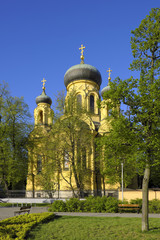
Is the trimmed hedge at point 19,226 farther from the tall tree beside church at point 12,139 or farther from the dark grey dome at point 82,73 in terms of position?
the dark grey dome at point 82,73

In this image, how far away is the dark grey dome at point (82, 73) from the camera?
34969 mm

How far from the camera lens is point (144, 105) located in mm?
8836

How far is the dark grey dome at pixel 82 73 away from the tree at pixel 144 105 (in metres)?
25.4

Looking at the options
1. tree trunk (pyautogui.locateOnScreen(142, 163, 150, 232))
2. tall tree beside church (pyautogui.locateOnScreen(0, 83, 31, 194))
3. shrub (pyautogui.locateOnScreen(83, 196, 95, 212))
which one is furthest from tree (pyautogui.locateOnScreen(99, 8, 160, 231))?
tall tree beside church (pyautogui.locateOnScreen(0, 83, 31, 194))

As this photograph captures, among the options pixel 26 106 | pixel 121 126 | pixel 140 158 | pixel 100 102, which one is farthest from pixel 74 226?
pixel 26 106

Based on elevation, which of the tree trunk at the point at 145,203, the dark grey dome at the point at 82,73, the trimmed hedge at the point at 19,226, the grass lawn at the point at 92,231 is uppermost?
the dark grey dome at the point at 82,73

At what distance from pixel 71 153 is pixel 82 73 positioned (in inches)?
591

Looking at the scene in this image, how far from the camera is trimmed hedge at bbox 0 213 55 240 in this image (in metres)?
7.99

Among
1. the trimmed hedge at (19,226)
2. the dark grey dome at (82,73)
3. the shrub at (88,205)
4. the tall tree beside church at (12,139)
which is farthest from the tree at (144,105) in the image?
the dark grey dome at (82,73)

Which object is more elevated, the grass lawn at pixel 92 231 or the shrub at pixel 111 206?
the grass lawn at pixel 92 231

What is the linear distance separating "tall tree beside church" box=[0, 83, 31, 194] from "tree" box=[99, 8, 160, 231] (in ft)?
49.7

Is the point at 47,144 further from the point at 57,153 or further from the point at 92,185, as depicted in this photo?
the point at 92,185

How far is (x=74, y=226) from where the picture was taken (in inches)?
383

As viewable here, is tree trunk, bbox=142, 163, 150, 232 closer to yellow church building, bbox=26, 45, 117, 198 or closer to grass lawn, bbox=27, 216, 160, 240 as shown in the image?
grass lawn, bbox=27, 216, 160, 240
